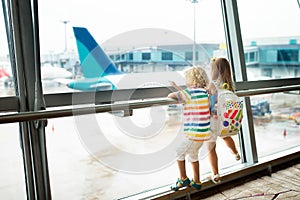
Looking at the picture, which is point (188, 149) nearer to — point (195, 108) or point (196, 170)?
point (196, 170)

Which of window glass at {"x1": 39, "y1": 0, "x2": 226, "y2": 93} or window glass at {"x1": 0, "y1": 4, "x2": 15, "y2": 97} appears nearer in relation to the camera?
window glass at {"x1": 0, "y1": 4, "x2": 15, "y2": 97}

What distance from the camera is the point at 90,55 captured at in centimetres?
247

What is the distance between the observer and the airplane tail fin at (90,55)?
2.45 m

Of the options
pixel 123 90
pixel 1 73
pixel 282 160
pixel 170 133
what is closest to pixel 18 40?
pixel 1 73

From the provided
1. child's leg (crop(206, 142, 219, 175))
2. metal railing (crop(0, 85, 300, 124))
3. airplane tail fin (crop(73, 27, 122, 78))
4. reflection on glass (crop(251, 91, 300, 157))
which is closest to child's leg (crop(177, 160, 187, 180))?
child's leg (crop(206, 142, 219, 175))

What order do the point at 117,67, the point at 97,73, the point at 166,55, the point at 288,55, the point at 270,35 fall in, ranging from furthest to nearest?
the point at 288,55, the point at 270,35, the point at 166,55, the point at 117,67, the point at 97,73

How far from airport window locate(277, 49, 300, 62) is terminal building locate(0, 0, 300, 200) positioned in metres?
0.19

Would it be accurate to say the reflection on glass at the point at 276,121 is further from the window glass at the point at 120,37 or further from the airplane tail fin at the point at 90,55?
the airplane tail fin at the point at 90,55

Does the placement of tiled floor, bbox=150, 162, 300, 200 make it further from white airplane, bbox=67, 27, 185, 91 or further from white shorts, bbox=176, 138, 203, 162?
white airplane, bbox=67, 27, 185, 91

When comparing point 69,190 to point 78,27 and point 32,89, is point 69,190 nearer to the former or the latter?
point 32,89

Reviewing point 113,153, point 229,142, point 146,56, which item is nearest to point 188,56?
point 146,56

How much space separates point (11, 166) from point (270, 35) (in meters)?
2.90

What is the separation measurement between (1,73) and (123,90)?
828 mm

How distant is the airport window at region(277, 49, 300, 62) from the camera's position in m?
3.86
